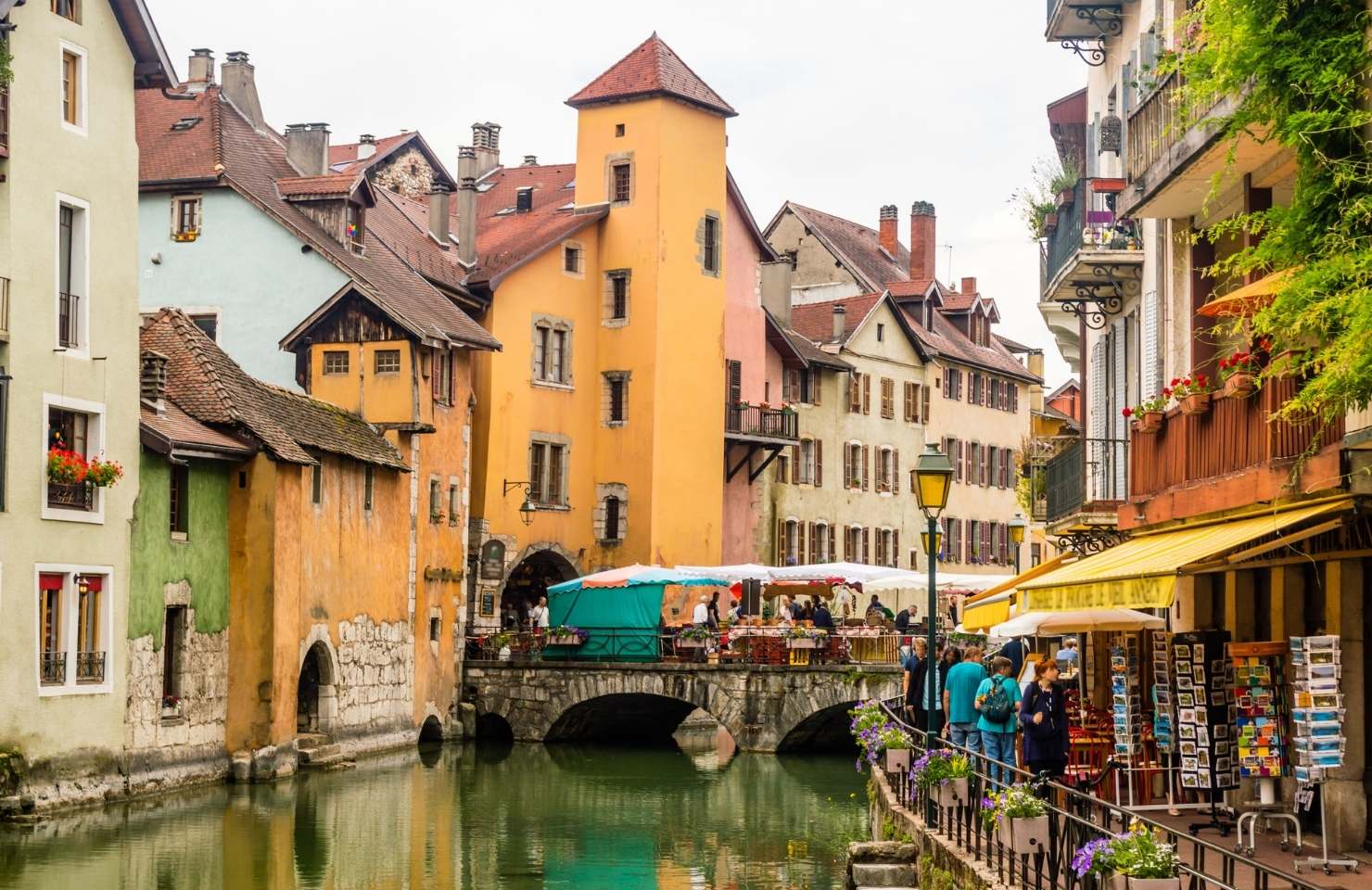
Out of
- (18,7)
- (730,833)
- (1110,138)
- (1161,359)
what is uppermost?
(18,7)

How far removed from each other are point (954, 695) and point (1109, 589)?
22.4 ft

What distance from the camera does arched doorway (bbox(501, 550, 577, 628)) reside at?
5506cm

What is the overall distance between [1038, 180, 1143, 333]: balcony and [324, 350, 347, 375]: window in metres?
21.2

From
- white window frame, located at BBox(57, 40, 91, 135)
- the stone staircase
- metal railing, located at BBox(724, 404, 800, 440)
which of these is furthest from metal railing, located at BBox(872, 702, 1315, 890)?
metal railing, located at BBox(724, 404, 800, 440)

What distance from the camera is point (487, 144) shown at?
67.4 m

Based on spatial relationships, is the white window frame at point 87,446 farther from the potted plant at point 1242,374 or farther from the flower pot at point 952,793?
the potted plant at point 1242,374

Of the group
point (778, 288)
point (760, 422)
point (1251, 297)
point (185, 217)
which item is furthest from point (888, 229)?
point (1251, 297)

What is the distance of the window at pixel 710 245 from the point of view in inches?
2263

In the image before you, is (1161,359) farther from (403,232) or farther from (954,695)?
(403,232)

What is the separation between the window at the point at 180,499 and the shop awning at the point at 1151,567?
19.7 metres

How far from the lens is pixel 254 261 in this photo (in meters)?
48.3

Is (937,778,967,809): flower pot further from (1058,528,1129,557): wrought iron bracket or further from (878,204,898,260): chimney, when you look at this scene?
(878,204,898,260): chimney

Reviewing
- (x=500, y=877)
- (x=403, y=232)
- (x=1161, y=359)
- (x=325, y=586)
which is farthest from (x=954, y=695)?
(x=403, y=232)

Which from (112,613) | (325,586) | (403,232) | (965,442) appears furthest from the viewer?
(965,442)
